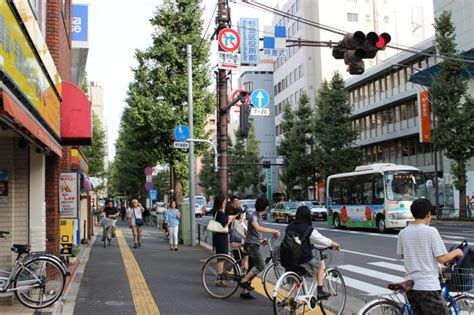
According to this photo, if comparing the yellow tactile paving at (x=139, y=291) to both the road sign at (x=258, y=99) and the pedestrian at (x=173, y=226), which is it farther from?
the road sign at (x=258, y=99)

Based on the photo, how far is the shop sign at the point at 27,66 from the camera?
17.5ft

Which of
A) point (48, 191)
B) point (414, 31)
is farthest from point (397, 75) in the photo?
point (48, 191)

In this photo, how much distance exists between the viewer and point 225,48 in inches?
557

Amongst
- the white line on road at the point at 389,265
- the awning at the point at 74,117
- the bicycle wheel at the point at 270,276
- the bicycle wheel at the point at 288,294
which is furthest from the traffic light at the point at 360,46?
the bicycle wheel at the point at 288,294

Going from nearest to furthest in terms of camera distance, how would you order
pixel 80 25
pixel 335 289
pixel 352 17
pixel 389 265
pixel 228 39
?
pixel 335 289
pixel 389 265
pixel 228 39
pixel 80 25
pixel 352 17

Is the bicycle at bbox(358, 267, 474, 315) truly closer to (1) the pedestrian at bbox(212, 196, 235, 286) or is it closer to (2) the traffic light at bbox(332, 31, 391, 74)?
(1) the pedestrian at bbox(212, 196, 235, 286)

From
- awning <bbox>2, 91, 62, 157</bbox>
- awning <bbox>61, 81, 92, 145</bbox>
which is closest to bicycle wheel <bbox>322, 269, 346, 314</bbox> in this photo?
awning <bbox>2, 91, 62, 157</bbox>

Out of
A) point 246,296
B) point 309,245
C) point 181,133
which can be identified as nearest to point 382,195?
point 181,133

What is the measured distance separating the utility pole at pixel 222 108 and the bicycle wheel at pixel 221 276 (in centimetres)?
551

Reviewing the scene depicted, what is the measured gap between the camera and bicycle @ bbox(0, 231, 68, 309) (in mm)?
7160

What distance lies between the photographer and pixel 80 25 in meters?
19.0

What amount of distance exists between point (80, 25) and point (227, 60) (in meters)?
7.69

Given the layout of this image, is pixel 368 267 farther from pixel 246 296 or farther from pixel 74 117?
pixel 74 117

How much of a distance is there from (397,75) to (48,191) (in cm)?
4151
